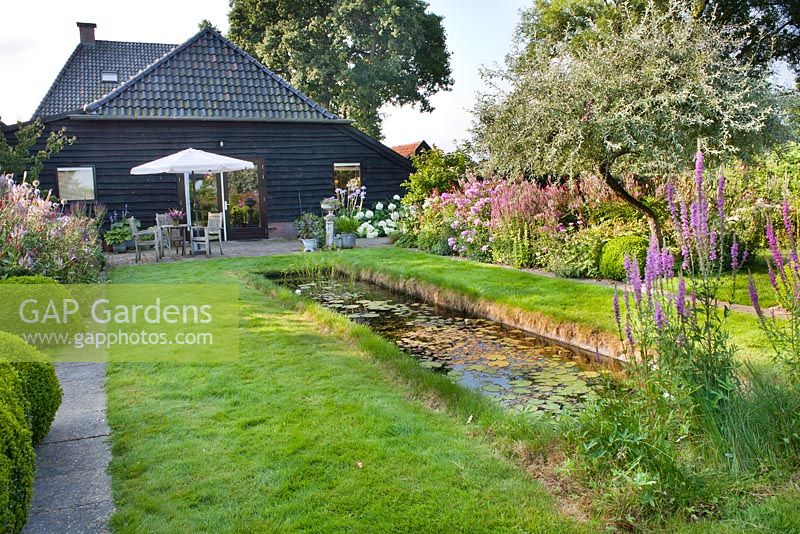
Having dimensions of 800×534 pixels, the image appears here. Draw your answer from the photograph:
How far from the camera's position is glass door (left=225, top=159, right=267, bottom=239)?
16359mm

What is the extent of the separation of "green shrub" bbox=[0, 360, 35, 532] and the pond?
8.92 feet

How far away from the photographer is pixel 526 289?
7.87 m

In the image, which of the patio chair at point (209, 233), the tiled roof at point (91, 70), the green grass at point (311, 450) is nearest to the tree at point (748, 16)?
the patio chair at point (209, 233)

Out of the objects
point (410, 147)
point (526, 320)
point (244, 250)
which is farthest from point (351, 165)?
point (526, 320)

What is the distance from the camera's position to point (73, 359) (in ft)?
17.3

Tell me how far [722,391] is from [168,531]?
8.24 ft

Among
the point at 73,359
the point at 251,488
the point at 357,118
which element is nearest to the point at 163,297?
the point at 73,359

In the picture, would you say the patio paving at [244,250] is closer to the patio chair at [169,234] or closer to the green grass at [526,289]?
the patio chair at [169,234]

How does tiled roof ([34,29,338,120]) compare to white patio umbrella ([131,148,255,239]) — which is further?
tiled roof ([34,29,338,120])

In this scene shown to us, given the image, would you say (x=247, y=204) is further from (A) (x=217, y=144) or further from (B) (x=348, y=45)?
(B) (x=348, y=45)

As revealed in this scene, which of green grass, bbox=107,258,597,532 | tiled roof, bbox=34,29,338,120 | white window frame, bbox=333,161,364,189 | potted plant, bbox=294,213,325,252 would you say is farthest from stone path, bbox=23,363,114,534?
white window frame, bbox=333,161,364,189

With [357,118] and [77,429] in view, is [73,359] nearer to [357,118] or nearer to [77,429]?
[77,429]

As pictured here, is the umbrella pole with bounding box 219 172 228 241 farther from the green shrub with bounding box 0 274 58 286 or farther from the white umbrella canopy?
the green shrub with bounding box 0 274 58 286

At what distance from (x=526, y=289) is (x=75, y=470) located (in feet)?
18.8
